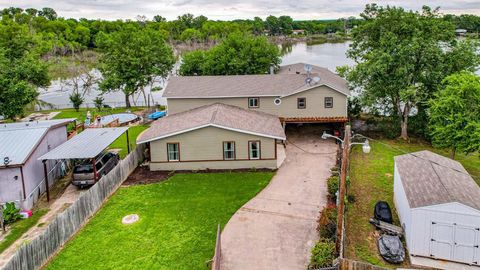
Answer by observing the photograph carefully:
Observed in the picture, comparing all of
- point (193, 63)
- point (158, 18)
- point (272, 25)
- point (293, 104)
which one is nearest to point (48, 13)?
point (158, 18)

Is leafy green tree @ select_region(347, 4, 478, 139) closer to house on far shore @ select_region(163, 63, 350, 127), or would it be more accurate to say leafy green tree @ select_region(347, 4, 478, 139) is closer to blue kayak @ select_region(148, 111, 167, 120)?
house on far shore @ select_region(163, 63, 350, 127)

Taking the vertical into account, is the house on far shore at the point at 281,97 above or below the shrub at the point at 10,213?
above

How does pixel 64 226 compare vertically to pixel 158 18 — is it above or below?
below

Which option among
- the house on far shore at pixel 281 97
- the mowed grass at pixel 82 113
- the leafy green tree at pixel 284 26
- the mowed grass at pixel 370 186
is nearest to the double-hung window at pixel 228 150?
the house on far shore at pixel 281 97

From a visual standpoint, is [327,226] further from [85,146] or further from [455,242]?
[85,146]

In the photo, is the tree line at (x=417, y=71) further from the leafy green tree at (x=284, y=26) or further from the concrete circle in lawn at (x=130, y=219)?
the leafy green tree at (x=284, y=26)

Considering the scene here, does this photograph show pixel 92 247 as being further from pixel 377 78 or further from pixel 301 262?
pixel 377 78
